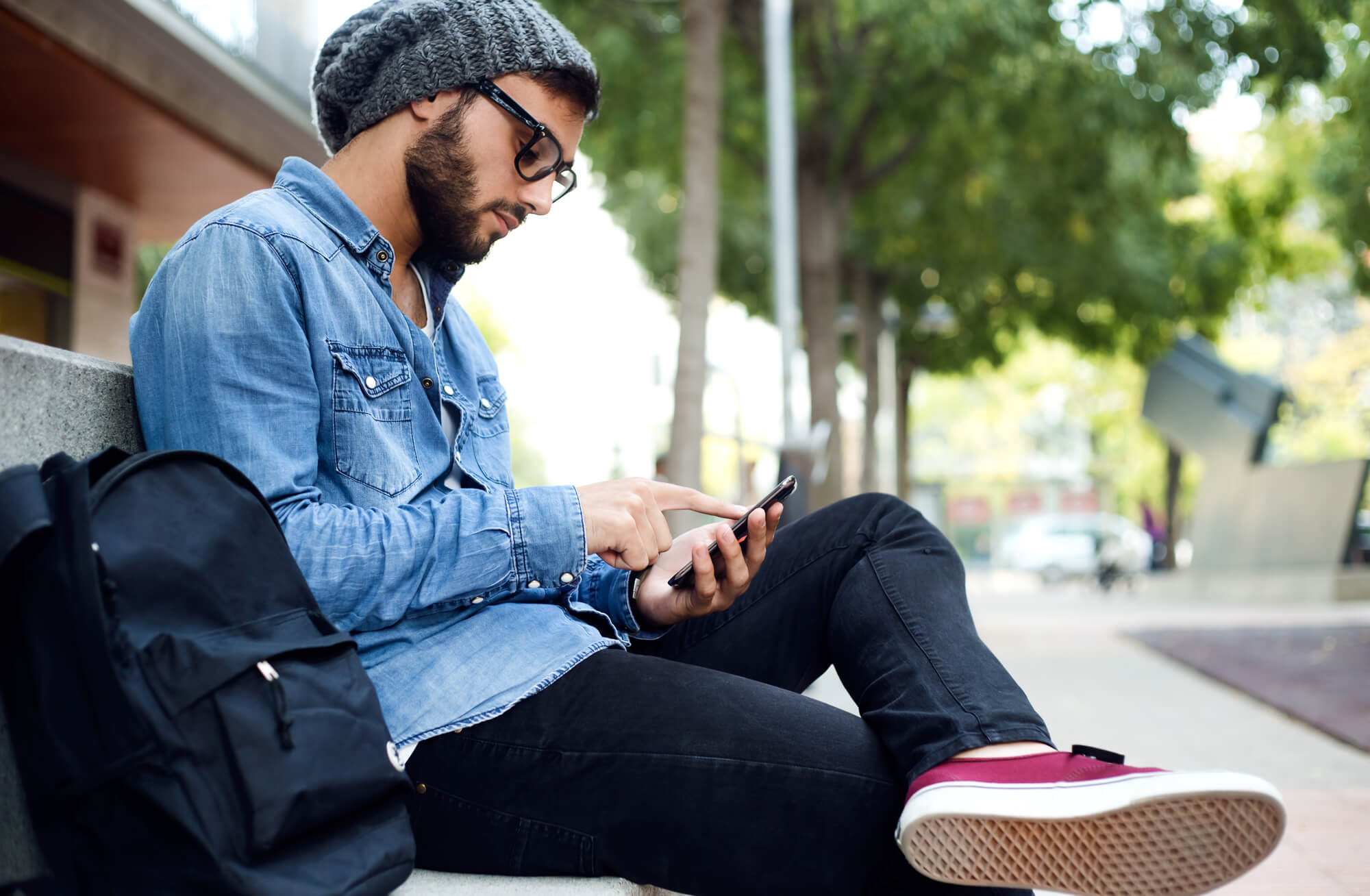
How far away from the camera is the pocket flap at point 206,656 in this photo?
4.20 ft

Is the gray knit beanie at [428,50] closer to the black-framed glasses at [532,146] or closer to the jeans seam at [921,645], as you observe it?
the black-framed glasses at [532,146]

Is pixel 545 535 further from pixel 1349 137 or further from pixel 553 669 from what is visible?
pixel 1349 137

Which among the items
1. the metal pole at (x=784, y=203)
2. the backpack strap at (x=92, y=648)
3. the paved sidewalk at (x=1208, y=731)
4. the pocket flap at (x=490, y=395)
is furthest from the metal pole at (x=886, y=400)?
the backpack strap at (x=92, y=648)

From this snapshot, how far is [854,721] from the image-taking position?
177 cm

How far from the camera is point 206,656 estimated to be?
51.6 inches

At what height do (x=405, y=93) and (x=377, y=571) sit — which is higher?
(x=405, y=93)

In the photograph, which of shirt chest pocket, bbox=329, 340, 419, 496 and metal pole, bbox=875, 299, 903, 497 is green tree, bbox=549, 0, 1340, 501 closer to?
metal pole, bbox=875, 299, 903, 497

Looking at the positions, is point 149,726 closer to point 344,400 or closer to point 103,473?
point 103,473

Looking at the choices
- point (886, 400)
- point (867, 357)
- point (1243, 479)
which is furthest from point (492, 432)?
point (886, 400)

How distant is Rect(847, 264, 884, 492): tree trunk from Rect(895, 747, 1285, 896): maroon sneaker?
1639cm

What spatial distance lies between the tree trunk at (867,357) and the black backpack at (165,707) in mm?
16735

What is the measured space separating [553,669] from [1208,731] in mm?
4647

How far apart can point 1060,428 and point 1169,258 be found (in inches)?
1522

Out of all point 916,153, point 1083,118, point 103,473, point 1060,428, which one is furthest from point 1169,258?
point 1060,428
